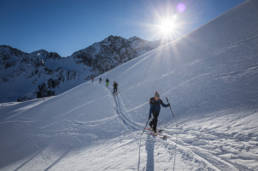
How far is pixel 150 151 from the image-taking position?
14.0 feet

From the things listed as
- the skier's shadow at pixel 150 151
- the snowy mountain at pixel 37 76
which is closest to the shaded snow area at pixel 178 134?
the skier's shadow at pixel 150 151

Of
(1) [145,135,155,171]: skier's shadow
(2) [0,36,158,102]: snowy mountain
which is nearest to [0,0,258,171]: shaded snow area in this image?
(1) [145,135,155,171]: skier's shadow

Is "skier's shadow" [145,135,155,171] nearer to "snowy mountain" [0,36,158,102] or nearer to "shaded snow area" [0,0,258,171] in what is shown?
"shaded snow area" [0,0,258,171]

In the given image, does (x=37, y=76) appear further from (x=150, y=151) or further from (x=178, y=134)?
(x=178, y=134)

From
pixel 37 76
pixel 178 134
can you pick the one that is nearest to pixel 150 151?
pixel 178 134

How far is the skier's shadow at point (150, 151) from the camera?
11.2ft

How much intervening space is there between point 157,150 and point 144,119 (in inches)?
164

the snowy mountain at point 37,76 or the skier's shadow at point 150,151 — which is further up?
the snowy mountain at point 37,76

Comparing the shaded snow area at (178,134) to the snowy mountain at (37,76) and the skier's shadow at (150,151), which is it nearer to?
the skier's shadow at (150,151)

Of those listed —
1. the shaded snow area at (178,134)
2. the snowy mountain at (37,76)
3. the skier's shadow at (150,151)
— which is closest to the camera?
the skier's shadow at (150,151)

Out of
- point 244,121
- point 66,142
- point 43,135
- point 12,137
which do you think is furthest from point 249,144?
point 12,137

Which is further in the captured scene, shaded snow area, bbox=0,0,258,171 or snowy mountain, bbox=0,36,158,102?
snowy mountain, bbox=0,36,158,102

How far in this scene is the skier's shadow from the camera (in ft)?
11.2

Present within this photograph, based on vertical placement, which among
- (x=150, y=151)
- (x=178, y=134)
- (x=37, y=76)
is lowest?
(x=150, y=151)
